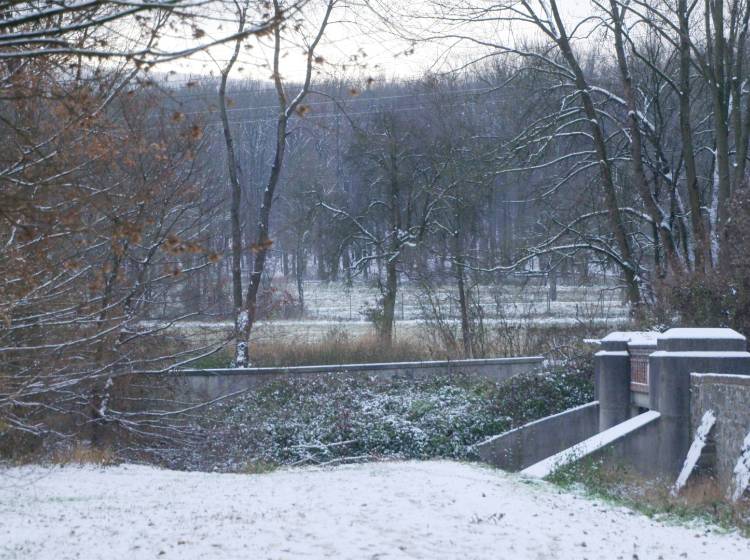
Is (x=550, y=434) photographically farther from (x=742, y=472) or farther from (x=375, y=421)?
(x=742, y=472)

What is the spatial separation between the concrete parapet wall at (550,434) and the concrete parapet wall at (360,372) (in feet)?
16.9

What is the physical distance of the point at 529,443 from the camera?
18812mm

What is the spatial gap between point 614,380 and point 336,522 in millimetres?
9258

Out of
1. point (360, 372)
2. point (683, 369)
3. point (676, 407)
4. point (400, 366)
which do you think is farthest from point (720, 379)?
point (360, 372)

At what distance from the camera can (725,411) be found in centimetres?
1289

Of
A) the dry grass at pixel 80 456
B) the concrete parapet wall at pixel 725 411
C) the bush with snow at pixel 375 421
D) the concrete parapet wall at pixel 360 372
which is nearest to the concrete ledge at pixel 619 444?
the concrete parapet wall at pixel 725 411

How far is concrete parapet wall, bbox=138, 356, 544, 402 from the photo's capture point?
2439 centimetres

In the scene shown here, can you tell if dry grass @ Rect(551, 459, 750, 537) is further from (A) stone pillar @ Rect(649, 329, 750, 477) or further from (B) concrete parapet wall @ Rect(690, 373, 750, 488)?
(A) stone pillar @ Rect(649, 329, 750, 477)

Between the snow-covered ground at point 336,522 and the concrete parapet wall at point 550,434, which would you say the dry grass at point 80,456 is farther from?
the concrete parapet wall at point 550,434

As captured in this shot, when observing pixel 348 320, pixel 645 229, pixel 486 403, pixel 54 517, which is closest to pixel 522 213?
pixel 645 229

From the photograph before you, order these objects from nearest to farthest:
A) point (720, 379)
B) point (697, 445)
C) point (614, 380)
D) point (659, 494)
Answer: point (659, 494)
point (720, 379)
point (697, 445)
point (614, 380)

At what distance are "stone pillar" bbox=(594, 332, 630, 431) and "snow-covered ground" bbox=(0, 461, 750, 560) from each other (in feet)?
14.9

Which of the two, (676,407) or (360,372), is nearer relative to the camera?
(676,407)

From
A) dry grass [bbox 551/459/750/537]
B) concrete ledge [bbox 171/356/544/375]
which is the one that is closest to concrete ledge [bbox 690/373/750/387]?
dry grass [bbox 551/459/750/537]
